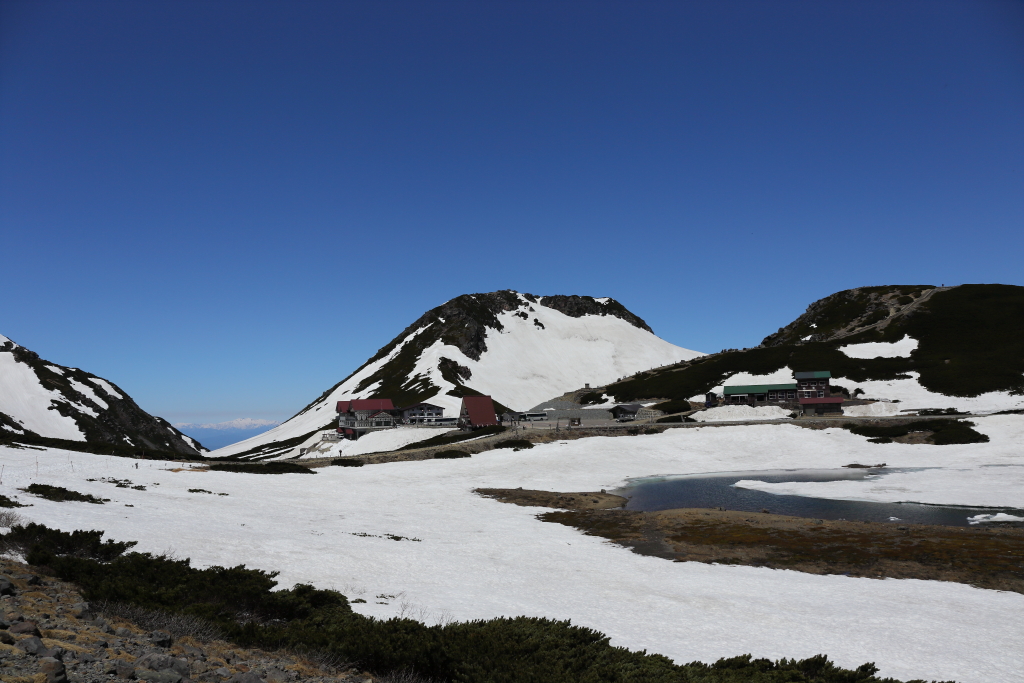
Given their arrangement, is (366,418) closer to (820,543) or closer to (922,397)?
(820,543)

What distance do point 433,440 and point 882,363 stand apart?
381 feet

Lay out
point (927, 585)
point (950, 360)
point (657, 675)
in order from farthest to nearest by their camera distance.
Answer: point (950, 360) → point (927, 585) → point (657, 675)

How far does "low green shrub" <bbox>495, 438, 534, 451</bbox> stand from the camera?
246ft

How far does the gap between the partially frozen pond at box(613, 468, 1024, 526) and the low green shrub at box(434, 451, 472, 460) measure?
70.8ft

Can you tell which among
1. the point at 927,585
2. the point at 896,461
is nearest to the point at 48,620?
the point at 927,585

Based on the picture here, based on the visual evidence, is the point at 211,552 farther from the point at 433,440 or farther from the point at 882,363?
the point at 882,363

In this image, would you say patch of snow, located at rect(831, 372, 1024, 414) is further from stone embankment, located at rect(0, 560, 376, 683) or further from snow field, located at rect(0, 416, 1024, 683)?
stone embankment, located at rect(0, 560, 376, 683)

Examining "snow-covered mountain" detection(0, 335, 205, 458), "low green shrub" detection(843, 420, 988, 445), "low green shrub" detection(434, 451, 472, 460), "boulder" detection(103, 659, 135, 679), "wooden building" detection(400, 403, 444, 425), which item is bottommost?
"low green shrub" detection(843, 420, 988, 445)

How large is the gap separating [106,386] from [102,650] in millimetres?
166351

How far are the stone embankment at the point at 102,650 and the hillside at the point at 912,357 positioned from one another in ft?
404

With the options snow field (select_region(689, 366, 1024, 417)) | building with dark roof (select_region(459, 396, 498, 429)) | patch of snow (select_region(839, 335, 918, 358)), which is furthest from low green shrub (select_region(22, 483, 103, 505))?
patch of snow (select_region(839, 335, 918, 358))

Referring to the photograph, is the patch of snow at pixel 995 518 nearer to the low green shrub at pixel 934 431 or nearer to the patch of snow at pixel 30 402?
the low green shrub at pixel 934 431

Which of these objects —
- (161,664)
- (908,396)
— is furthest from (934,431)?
(161,664)

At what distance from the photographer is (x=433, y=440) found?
90.8m
